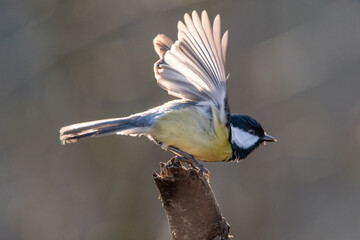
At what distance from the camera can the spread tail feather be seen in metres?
3.49

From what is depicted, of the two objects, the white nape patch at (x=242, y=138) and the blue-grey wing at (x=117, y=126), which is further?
the white nape patch at (x=242, y=138)

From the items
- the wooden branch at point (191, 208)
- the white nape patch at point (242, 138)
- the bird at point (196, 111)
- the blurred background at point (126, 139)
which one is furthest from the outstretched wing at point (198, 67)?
the blurred background at point (126, 139)

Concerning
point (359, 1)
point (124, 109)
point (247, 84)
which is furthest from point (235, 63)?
point (359, 1)

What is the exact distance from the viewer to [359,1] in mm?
9016

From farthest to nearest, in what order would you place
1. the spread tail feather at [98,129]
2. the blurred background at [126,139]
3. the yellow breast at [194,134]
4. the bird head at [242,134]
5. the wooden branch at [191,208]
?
the blurred background at [126,139], the bird head at [242,134], the yellow breast at [194,134], the spread tail feather at [98,129], the wooden branch at [191,208]

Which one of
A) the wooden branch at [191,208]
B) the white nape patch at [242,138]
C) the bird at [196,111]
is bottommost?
the wooden branch at [191,208]

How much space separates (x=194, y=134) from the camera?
370 cm

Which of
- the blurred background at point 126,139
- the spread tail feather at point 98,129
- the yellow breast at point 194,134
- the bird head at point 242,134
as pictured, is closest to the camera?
the spread tail feather at point 98,129

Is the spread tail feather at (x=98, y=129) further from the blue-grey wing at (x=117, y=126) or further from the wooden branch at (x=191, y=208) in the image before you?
the wooden branch at (x=191, y=208)

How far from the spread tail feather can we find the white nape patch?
1.84 feet

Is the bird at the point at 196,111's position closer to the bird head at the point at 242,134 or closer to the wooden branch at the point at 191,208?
the bird head at the point at 242,134

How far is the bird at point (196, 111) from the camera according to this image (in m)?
3.68

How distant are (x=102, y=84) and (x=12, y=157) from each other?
147 centimetres

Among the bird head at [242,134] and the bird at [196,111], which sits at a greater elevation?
the bird at [196,111]
